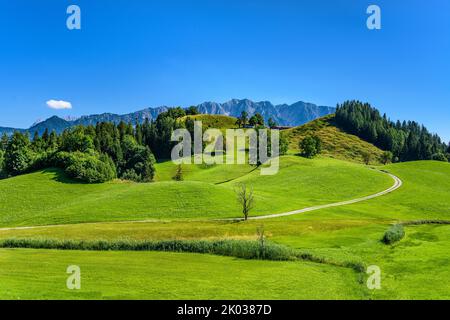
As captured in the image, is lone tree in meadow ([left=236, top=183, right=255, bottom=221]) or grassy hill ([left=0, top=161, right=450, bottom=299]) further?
lone tree in meadow ([left=236, top=183, right=255, bottom=221])

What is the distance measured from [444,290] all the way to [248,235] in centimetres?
3667

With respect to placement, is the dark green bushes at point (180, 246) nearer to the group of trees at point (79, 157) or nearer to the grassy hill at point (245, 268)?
the grassy hill at point (245, 268)

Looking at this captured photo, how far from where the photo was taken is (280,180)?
503 ft

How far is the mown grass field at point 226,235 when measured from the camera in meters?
31.6

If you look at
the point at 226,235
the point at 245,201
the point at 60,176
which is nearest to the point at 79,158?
the point at 60,176

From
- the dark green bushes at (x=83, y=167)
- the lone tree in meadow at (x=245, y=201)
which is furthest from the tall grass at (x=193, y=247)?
the dark green bushes at (x=83, y=167)

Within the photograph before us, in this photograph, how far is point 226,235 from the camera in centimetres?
6512

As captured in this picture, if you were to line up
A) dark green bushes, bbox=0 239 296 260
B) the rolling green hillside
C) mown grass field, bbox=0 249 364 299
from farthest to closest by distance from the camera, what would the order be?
the rolling green hillside < dark green bushes, bbox=0 239 296 260 < mown grass field, bbox=0 249 364 299

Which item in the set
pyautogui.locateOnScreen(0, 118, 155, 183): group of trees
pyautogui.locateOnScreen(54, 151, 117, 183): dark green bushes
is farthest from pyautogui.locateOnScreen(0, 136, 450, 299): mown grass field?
pyautogui.locateOnScreen(0, 118, 155, 183): group of trees

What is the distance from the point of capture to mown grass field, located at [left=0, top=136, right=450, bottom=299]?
31594 mm

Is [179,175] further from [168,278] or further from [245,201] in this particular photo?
[168,278]

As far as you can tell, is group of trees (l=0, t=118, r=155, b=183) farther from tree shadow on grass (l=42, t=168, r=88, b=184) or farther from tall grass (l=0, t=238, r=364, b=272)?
tall grass (l=0, t=238, r=364, b=272)
